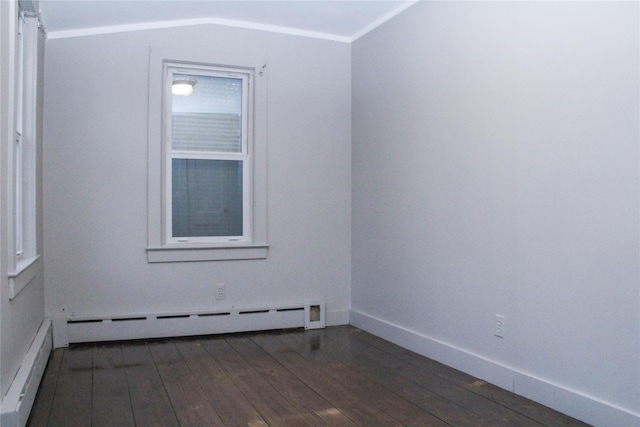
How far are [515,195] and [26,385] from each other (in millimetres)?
2565

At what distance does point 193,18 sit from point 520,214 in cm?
284

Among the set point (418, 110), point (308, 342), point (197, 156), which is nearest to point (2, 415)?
point (308, 342)

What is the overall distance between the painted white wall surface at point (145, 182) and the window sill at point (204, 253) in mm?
52

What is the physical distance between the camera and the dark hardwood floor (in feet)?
8.77

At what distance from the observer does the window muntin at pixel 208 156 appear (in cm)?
443

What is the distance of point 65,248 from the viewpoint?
4062 mm

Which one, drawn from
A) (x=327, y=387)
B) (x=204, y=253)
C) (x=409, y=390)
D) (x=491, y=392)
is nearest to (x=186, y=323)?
(x=204, y=253)

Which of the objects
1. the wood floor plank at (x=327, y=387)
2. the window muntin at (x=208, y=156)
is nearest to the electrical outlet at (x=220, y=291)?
the window muntin at (x=208, y=156)

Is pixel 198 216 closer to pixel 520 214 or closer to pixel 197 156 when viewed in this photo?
pixel 197 156

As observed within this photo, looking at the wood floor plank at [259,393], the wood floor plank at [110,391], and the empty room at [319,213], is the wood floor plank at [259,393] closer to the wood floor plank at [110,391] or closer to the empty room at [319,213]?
the empty room at [319,213]

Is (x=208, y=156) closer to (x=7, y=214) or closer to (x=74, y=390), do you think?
(x=74, y=390)

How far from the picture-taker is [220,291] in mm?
4484

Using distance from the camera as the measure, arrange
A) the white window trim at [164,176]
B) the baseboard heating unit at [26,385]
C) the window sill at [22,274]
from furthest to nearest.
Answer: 1. the white window trim at [164,176]
2. the window sill at [22,274]
3. the baseboard heating unit at [26,385]

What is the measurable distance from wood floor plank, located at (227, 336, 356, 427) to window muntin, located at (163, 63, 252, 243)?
37.4 inches
